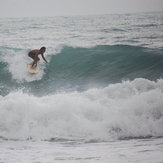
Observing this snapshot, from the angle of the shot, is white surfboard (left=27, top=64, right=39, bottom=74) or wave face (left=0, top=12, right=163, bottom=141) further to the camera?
white surfboard (left=27, top=64, right=39, bottom=74)

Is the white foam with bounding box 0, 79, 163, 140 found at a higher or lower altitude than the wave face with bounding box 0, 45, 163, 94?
lower

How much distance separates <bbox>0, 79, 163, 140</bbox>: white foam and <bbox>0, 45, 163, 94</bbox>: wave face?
338 cm

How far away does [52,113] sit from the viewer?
7473 mm

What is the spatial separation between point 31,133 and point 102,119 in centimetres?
190

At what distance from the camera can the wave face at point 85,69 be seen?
39.5ft

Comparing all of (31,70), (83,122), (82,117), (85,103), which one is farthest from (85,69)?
(83,122)

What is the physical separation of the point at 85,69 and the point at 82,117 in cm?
664

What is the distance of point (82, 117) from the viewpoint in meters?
7.38

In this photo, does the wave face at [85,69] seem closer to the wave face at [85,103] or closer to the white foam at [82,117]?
the wave face at [85,103]

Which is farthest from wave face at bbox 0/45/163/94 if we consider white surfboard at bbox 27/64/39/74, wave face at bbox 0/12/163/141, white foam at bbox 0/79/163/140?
white foam at bbox 0/79/163/140

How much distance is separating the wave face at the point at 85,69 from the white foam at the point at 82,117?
3.38m

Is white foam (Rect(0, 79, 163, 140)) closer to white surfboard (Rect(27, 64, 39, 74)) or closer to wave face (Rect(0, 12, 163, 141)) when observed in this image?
wave face (Rect(0, 12, 163, 141))

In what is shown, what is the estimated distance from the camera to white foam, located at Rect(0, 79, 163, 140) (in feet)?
22.2

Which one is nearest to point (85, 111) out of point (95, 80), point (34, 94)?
point (34, 94)
